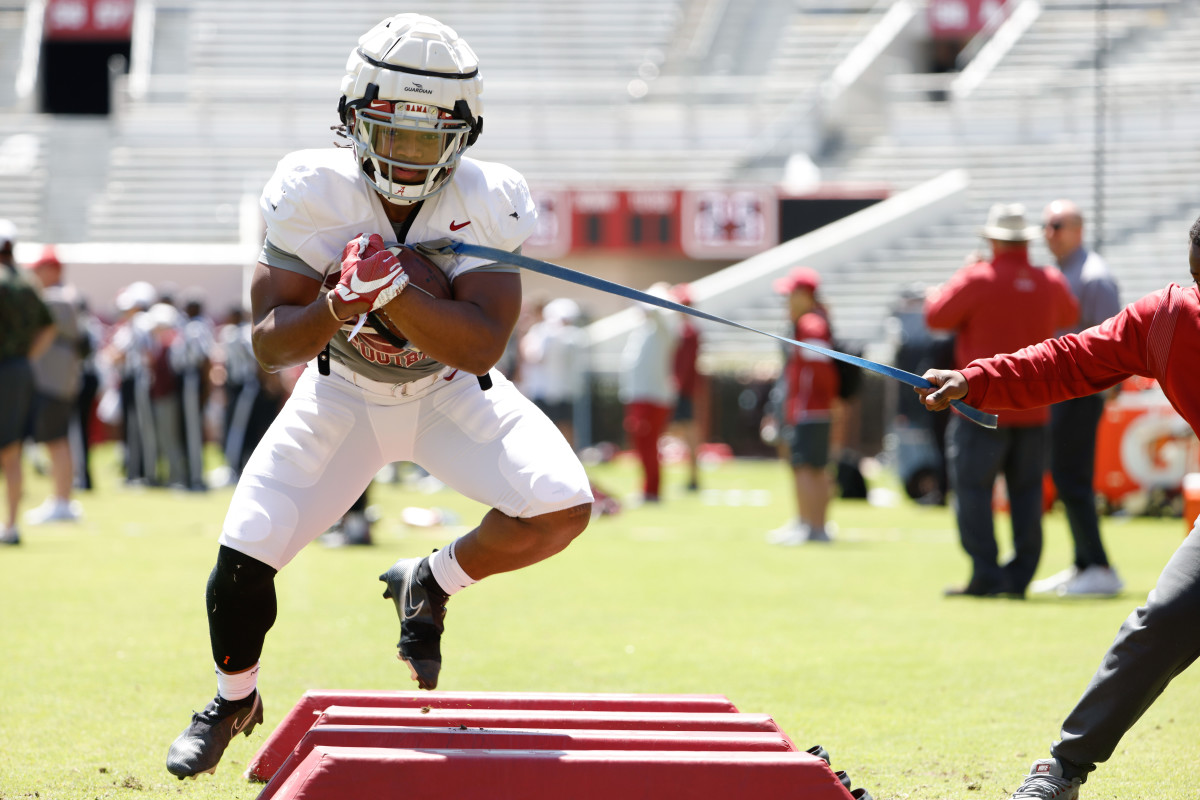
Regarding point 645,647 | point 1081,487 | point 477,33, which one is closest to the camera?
point 645,647

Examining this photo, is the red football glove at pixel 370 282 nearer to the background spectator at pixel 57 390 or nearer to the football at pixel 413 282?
the football at pixel 413 282

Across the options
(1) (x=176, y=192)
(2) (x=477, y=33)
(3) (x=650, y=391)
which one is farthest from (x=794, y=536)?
(2) (x=477, y=33)

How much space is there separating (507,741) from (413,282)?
116 cm

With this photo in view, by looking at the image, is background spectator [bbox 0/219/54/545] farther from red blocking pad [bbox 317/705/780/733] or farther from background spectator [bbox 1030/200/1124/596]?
background spectator [bbox 1030/200/1124/596]

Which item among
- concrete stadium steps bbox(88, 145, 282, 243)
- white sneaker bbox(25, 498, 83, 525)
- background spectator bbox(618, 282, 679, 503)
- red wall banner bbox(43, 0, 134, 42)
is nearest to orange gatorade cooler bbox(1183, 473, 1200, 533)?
background spectator bbox(618, 282, 679, 503)

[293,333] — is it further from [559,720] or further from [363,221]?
[559,720]

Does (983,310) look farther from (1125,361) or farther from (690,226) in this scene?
(690,226)

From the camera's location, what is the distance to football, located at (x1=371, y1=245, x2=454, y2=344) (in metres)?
3.68

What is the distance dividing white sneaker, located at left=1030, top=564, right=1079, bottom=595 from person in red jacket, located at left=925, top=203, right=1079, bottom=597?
0.74 ft

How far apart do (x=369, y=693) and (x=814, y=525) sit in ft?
21.2

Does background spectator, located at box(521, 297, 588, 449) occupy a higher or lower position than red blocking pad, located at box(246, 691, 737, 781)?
lower

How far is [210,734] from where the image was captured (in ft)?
12.6

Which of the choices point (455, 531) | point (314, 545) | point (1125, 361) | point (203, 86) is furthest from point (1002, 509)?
point (203, 86)

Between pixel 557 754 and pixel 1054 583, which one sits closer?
pixel 557 754
